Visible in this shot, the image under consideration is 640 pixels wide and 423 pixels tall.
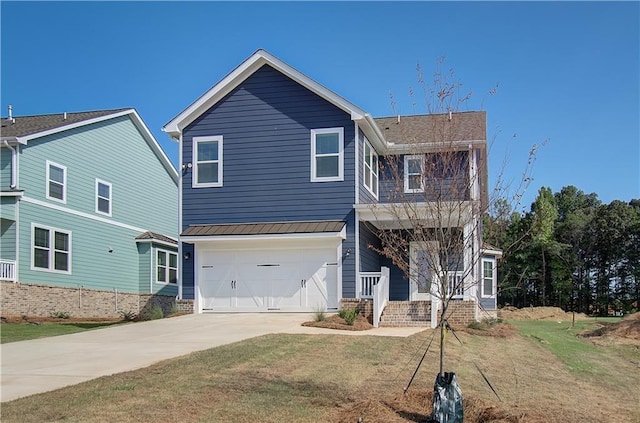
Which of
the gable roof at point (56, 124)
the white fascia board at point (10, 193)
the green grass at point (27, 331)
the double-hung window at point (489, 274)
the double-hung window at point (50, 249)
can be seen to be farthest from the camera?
the double-hung window at point (489, 274)

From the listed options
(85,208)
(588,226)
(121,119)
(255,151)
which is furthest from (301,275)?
(588,226)

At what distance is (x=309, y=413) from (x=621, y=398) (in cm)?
519

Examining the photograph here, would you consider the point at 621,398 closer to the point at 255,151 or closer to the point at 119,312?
the point at 255,151

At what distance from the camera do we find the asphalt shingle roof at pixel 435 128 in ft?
25.8

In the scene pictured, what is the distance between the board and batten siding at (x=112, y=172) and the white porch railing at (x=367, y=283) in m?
12.0

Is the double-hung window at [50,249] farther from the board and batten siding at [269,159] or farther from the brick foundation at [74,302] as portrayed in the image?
the board and batten siding at [269,159]

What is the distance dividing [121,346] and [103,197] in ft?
49.0

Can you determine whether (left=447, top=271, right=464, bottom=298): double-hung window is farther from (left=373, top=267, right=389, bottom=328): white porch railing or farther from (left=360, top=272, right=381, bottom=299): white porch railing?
(left=360, top=272, right=381, bottom=299): white porch railing

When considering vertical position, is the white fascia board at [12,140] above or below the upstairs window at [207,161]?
above

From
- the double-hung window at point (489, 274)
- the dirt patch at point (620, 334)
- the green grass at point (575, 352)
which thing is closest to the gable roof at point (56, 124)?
the double-hung window at point (489, 274)

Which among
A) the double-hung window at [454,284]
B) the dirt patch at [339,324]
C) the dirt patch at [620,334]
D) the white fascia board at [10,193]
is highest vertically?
the white fascia board at [10,193]

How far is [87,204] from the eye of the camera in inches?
997

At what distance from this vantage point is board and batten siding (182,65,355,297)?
19234mm

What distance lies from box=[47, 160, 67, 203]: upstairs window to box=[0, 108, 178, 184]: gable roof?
1322mm
